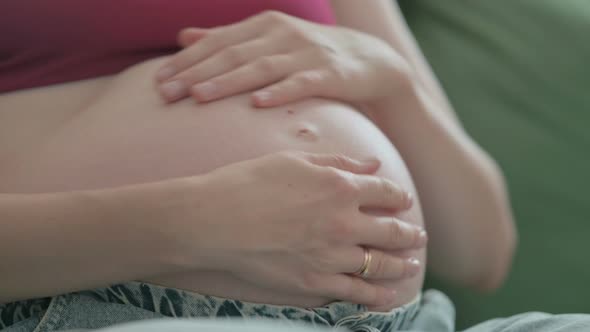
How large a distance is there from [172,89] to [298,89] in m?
0.15

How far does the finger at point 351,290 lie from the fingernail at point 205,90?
247mm

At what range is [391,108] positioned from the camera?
945 millimetres

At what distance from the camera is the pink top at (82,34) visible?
31.4 inches

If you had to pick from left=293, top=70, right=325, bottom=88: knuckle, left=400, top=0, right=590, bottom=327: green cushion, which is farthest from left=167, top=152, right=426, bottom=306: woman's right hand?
left=400, top=0, right=590, bottom=327: green cushion

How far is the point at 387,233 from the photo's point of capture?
706 millimetres

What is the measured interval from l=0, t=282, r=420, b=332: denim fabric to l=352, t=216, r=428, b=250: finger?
7 cm

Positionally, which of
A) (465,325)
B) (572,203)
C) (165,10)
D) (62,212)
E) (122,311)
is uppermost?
(165,10)

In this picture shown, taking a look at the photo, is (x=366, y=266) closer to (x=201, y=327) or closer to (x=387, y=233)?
(x=387, y=233)

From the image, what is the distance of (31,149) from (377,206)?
396 mm

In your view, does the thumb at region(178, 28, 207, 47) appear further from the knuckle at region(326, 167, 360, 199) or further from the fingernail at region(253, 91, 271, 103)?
the knuckle at region(326, 167, 360, 199)

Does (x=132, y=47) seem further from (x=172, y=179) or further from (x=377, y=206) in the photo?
(x=377, y=206)

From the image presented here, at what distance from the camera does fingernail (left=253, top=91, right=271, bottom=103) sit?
0.76 m

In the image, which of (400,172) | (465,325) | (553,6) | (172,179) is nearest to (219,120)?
(172,179)

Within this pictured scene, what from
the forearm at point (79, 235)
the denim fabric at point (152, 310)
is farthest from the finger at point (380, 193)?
the forearm at point (79, 235)
